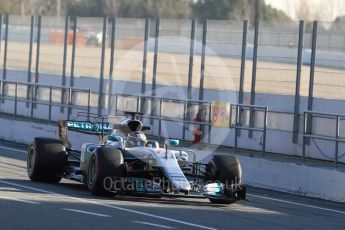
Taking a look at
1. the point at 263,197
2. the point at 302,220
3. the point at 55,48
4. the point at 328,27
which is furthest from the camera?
the point at 55,48

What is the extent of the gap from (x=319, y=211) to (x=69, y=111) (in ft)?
49.4

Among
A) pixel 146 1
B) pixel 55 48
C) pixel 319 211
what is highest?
pixel 146 1

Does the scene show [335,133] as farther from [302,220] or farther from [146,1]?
[146,1]

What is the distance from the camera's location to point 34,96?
117 ft

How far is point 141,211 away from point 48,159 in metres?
4.04

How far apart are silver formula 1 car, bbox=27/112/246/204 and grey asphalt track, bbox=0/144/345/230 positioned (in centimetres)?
22

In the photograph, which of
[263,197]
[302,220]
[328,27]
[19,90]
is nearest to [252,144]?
→ [328,27]

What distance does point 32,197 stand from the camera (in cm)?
1834

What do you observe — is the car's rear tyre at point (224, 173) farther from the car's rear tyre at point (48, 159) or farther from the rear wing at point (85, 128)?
the car's rear tyre at point (48, 159)

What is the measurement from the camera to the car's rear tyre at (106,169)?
18609 mm

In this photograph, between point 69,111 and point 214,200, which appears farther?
→ point 69,111

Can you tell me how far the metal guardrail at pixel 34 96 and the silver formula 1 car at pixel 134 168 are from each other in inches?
424

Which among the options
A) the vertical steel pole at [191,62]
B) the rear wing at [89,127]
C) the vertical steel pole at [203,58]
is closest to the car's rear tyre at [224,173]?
the rear wing at [89,127]

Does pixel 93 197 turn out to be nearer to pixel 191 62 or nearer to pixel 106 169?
pixel 106 169
